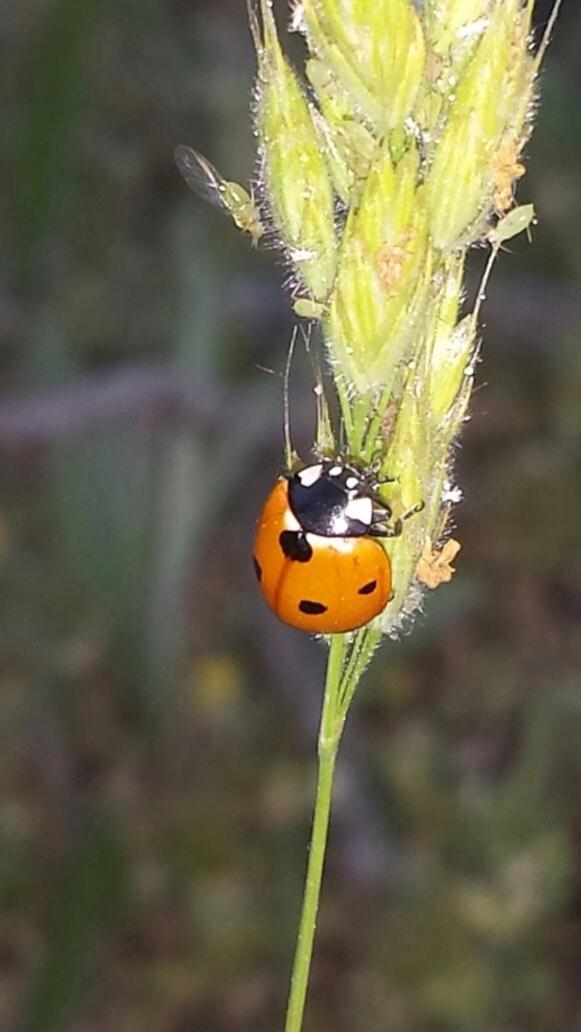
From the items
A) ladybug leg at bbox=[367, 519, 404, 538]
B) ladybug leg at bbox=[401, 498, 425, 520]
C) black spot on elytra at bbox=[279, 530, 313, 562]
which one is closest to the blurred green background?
black spot on elytra at bbox=[279, 530, 313, 562]

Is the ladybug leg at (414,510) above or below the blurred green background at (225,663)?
Answer: below

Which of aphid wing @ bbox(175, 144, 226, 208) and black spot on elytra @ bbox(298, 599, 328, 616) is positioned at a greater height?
aphid wing @ bbox(175, 144, 226, 208)

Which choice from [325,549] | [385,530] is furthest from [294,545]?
[385,530]

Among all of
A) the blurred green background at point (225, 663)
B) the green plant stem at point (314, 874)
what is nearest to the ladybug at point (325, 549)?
the green plant stem at point (314, 874)

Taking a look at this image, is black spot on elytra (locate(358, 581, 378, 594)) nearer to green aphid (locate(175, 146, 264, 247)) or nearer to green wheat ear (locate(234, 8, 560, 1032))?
green wheat ear (locate(234, 8, 560, 1032))

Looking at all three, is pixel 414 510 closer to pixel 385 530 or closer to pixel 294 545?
pixel 385 530

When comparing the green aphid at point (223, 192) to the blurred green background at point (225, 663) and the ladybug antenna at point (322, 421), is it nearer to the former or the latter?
the ladybug antenna at point (322, 421)

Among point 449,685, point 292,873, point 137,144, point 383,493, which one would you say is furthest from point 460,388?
point 137,144
